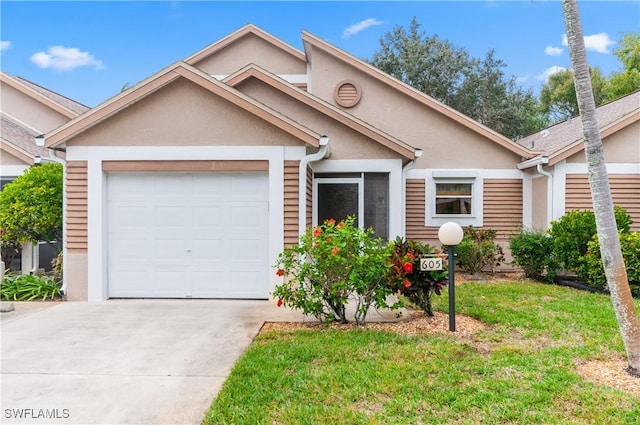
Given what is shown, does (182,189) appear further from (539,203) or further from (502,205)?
(539,203)

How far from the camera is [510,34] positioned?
81.4 feet

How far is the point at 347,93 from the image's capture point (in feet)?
41.1

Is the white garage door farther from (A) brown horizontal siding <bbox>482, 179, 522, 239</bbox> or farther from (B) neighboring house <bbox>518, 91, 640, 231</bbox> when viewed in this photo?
(B) neighboring house <bbox>518, 91, 640, 231</bbox>

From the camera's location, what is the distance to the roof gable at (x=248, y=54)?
14062 millimetres

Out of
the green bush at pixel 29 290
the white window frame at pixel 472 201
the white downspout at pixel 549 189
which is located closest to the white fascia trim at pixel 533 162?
the white downspout at pixel 549 189

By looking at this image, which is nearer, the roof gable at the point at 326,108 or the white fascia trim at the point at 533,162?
the roof gable at the point at 326,108

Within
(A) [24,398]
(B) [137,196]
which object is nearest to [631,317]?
(A) [24,398]

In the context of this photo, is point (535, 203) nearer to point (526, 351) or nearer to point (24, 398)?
point (526, 351)

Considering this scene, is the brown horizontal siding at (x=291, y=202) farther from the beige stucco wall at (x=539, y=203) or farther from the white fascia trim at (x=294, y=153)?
the beige stucco wall at (x=539, y=203)

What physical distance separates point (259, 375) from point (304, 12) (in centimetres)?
1851

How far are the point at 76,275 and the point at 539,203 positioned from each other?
11.5m

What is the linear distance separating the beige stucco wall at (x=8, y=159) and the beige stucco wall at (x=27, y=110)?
3863 mm

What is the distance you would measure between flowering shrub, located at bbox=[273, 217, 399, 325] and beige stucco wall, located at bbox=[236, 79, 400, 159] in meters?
4.07

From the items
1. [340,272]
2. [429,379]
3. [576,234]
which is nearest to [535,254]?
[576,234]
